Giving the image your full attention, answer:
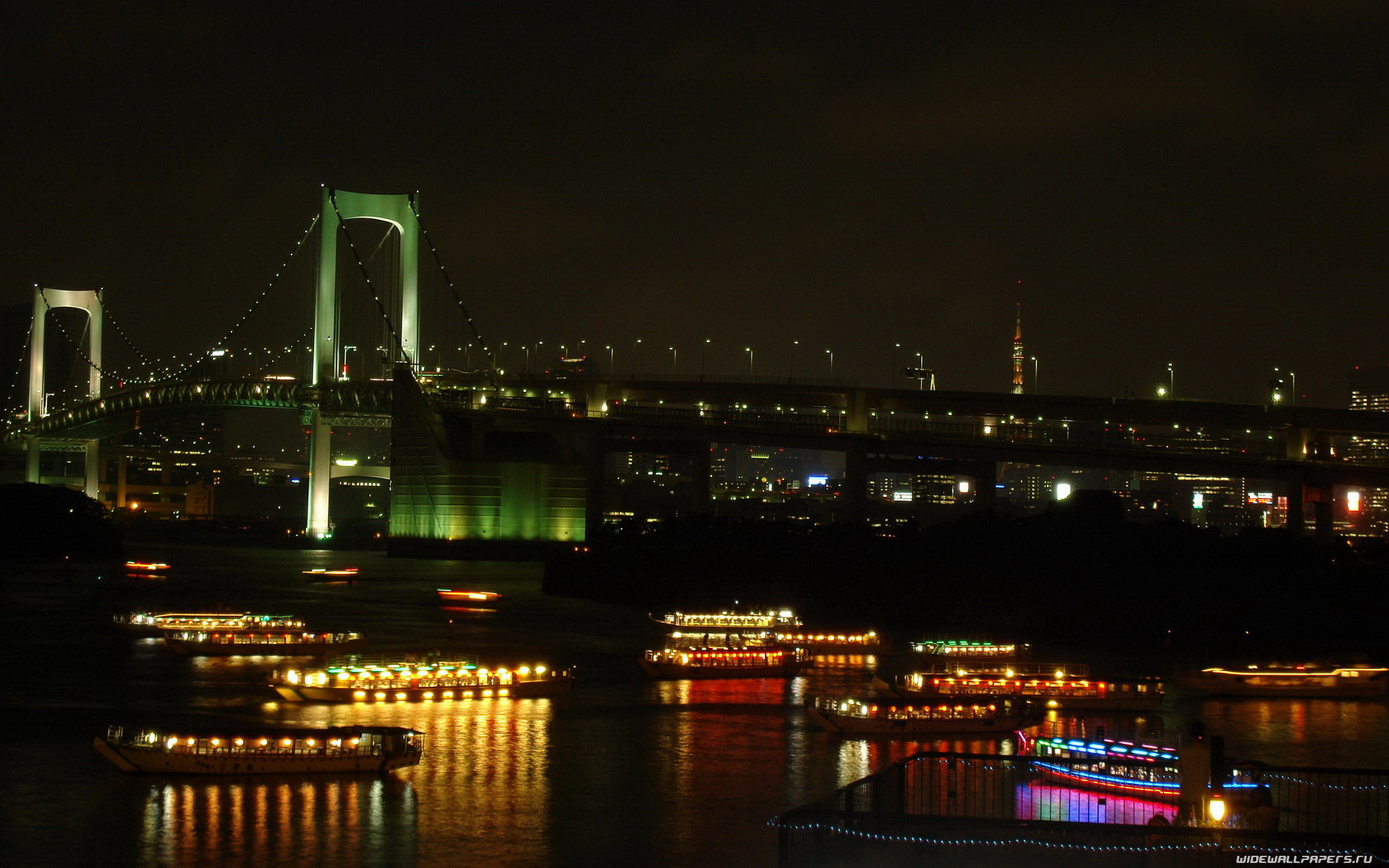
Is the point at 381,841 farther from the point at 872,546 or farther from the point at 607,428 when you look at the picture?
the point at 607,428

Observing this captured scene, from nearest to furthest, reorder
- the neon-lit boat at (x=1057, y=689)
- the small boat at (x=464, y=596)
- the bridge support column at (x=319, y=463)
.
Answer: the neon-lit boat at (x=1057, y=689) → the small boat at (x=464, y=596) → the bridge support column at (x=319, y=463)

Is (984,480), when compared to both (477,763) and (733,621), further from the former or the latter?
(477,763)

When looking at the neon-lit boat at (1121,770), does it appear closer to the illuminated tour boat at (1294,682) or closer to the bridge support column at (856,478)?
the illuminated tour boat at (1294,682)

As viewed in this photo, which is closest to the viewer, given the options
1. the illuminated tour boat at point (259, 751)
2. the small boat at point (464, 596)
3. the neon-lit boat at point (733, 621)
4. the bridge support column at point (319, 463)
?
the illuminated tour boat at point (259, 751)

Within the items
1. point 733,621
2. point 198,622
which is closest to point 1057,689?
point 733,621

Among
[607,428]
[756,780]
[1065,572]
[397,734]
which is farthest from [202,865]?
[607,428]

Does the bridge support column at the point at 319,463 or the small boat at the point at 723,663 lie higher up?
the bridge support column at the point at 319,463

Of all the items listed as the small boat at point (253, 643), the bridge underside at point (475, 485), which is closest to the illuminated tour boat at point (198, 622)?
the small boat at point (253, 643)

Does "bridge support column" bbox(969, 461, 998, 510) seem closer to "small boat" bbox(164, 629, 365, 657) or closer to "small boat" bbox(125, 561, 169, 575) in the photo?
"small boat" bbox(125, 561, 169, 575)
